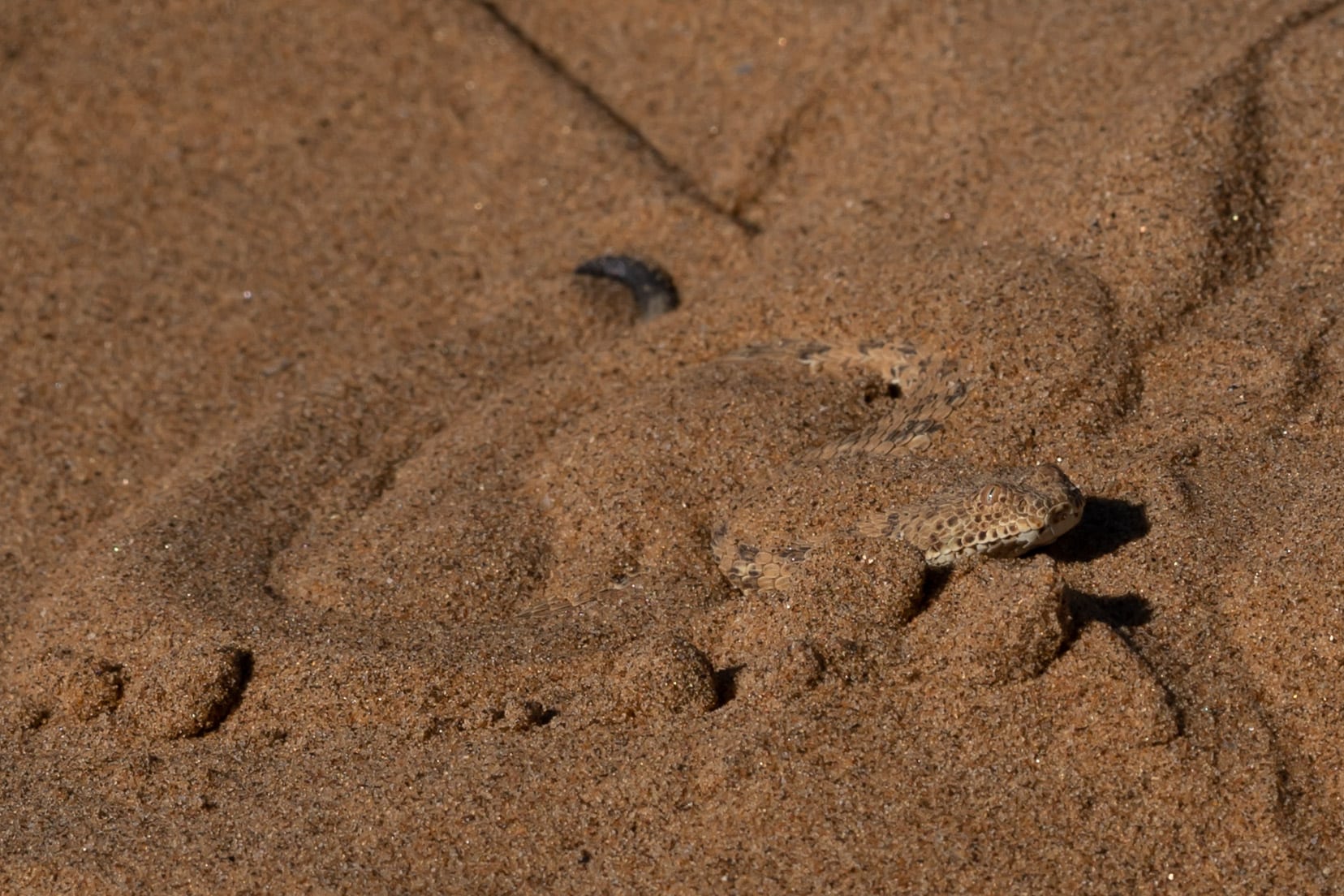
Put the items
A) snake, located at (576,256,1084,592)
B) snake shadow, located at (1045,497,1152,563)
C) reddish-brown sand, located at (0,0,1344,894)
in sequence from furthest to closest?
1. snake shadow, located at (1045,497,1152,563)
2. snake, located at (576,256,1084,592)
3. reddish-brown sand, located at (0,0,1344,894)

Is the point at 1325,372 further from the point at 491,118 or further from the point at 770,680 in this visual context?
the point at 491,118

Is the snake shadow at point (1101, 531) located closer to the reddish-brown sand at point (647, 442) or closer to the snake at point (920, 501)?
the reddish-brown sand at point (647, 442)

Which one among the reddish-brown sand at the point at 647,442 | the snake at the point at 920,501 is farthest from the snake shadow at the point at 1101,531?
the snake at the point at 920,501

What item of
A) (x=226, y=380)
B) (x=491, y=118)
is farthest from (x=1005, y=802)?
(x=491, y=118)

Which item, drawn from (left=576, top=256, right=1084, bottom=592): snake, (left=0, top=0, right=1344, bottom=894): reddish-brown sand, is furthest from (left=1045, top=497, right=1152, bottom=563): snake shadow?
(left=576, top=256, right=1084, bottom=592): snake

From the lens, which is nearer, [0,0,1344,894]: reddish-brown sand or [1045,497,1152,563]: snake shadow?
[0,0,1344,894]: reddish-brown sand

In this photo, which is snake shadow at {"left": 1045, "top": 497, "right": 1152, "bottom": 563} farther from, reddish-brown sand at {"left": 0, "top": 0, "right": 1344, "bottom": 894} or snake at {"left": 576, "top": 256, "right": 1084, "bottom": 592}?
snake at {"left": 576, "top": 256, "right": 1084, "bottom": 592}
